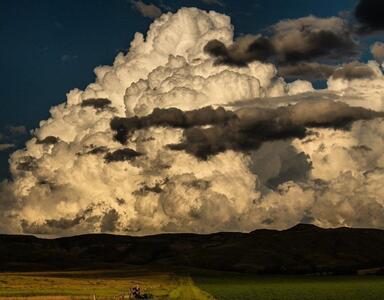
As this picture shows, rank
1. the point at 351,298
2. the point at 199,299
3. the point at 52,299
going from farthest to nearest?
the point at 351,298, the point at 52,299, the point at 199,299

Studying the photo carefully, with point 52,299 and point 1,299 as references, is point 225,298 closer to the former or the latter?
point 52,299

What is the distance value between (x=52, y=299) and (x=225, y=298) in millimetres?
27984

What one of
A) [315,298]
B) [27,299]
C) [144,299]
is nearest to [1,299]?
[27,299]

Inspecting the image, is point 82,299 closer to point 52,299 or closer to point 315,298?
point 52,299

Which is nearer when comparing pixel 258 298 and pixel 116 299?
pixel 116 299

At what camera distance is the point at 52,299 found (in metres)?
105

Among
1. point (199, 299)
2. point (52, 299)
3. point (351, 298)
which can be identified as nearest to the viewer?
point (199, 299)

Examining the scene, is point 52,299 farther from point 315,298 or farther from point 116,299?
point 315,298

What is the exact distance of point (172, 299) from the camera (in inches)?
3949

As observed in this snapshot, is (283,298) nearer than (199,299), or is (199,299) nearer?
(199,299)

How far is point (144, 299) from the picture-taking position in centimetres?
10250

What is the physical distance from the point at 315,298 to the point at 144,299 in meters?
28.8

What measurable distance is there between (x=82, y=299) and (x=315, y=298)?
38033 mm

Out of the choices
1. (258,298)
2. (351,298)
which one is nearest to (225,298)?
(258,298)
